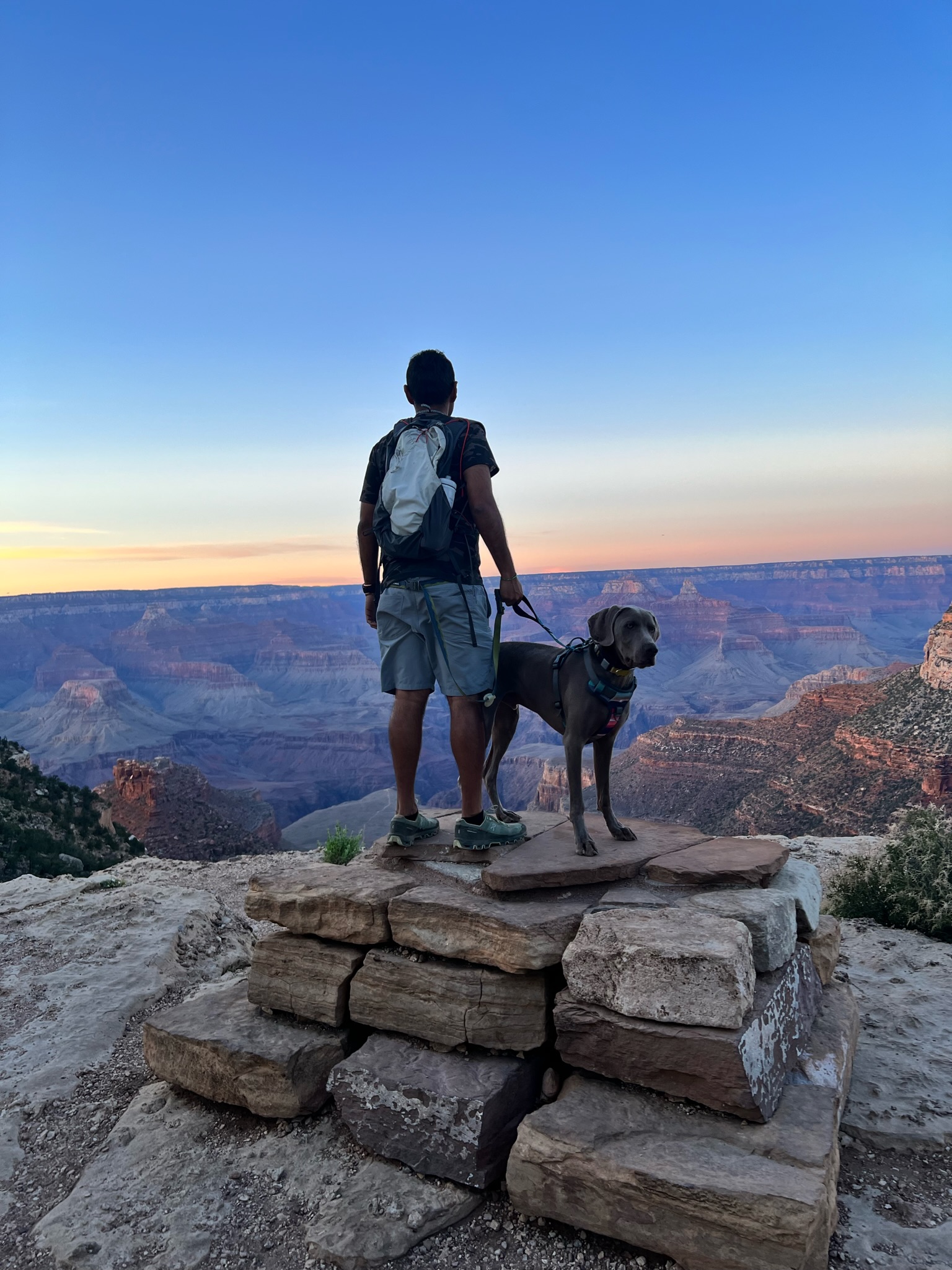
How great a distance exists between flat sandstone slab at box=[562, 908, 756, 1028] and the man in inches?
47.5

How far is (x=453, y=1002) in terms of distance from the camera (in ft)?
13.3

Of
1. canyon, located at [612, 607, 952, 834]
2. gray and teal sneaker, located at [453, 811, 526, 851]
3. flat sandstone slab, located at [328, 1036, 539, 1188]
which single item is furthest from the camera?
canyon, located at [612, 607, 952, 834]

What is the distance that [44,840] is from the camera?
14.2m

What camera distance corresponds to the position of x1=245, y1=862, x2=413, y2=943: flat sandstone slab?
4453mm

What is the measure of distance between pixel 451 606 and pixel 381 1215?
300 cm

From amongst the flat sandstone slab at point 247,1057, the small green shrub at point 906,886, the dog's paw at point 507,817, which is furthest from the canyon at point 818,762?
the flat sandstone slab at point 247,1057

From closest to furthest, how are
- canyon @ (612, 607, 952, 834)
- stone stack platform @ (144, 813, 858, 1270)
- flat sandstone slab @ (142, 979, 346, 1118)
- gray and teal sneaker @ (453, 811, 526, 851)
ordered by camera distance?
stone stack platform @ (144, 813, 858, 1270) → flat sandstone slab @ (142, 979, 346, 1118) → gray and teal sneaker @ (453, 811, 526, 851) → canyon @ (612, 607, 952, 834)

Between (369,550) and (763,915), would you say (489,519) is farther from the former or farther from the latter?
A: (763,915)

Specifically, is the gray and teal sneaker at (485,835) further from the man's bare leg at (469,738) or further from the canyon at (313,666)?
the canyon at (313,666)

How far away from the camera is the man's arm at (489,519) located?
14.8ft

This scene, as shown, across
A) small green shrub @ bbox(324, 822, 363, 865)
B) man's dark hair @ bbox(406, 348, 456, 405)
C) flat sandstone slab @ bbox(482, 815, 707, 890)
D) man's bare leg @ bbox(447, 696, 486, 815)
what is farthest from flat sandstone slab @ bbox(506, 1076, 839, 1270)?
small green shrub @ bbox(324, 822, 363, 865)

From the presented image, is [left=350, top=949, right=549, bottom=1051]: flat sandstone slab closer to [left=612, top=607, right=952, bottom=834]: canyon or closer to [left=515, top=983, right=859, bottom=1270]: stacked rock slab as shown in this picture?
[left=515, top=983, right=859, bottom=1270]: stacked rock slab

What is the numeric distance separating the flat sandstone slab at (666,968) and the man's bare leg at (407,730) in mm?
1305

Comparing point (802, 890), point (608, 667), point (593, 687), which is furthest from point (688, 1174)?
point (608, 667)
